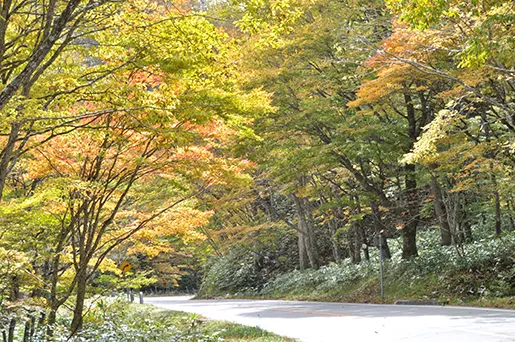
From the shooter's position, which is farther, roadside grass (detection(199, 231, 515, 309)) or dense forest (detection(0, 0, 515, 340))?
roadside grass (detection(199, 231, 515, 309))

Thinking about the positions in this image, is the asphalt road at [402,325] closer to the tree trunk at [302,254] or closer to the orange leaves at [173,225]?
the orange leaves at [173,225]

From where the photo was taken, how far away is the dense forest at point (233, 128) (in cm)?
692

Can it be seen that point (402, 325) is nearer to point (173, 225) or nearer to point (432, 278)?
point (173, 225)

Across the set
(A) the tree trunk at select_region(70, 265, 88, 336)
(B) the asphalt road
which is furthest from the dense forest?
(B) the asphalt road

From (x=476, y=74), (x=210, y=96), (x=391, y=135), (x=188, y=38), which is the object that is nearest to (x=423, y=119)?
(x=391, y=135)

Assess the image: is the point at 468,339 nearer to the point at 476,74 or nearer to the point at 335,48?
the point at 476,74

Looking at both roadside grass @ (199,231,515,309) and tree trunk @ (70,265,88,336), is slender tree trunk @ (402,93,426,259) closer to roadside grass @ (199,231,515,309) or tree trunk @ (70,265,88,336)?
roadside grass @ (199,231,515,309)

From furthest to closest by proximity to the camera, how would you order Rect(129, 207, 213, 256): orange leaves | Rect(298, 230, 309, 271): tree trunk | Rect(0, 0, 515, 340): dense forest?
Rect(298, 230, 309, 271): tree trunk
Rect(129, 207, 213, 256): orange leaves
Rect(0, 0, 515, 340): dense forest

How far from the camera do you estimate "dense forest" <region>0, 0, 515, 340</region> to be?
22.7 ft

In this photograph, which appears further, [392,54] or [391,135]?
[391,135]

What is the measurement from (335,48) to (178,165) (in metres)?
9.44

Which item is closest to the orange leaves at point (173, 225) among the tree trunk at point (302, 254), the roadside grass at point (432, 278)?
the roadside grass at point (432, 278)

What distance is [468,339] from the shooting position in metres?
7.74

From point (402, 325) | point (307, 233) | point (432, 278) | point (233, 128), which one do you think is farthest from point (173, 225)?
point (307, 233)
